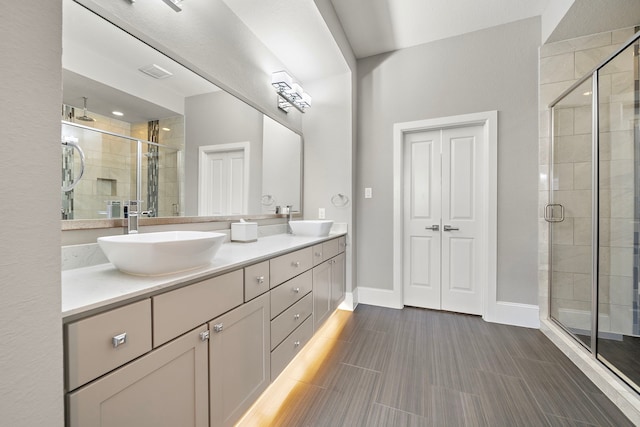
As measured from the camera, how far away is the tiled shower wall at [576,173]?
188cm

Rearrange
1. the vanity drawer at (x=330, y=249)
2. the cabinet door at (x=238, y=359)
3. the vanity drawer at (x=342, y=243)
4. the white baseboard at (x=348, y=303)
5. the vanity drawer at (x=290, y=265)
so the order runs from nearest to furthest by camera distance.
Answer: the cabinet door at (x=238, y=359) < the vanity drawer at (x=290, y=265) < the vanity drawer at (x=330, y=249) < the vanity drawer at (x=342, y=243) < the white baseboard at (x=348, y=303)

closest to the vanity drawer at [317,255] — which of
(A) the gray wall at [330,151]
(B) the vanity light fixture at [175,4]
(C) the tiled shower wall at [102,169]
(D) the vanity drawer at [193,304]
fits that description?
(A) the gray wall at [330,151]

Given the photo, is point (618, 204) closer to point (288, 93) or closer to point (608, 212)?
point (608, 212)

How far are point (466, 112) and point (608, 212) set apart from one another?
139 cm

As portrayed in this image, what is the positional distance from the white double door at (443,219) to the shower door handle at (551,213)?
506 millimetres

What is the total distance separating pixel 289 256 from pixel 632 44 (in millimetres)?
2447

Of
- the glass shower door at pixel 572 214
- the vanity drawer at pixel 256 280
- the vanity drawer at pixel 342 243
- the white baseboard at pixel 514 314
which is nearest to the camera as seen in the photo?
the vanity drawer at pixel 256 280

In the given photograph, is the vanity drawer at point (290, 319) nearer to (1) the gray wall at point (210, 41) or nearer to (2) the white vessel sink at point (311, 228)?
(2) the white vessel sink at point (311, 228)

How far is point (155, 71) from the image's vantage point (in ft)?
4.66

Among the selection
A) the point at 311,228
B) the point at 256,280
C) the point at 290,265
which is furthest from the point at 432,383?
the point at 311,228

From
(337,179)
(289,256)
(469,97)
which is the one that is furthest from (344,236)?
(469,97)

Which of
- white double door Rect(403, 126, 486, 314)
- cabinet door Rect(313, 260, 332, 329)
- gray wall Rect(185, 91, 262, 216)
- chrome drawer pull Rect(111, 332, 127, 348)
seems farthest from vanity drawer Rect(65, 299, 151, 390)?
white double door Rect(403, 126, 486, 314)

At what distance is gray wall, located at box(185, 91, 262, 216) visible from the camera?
1.64 metres

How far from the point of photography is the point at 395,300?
285 centimetres
